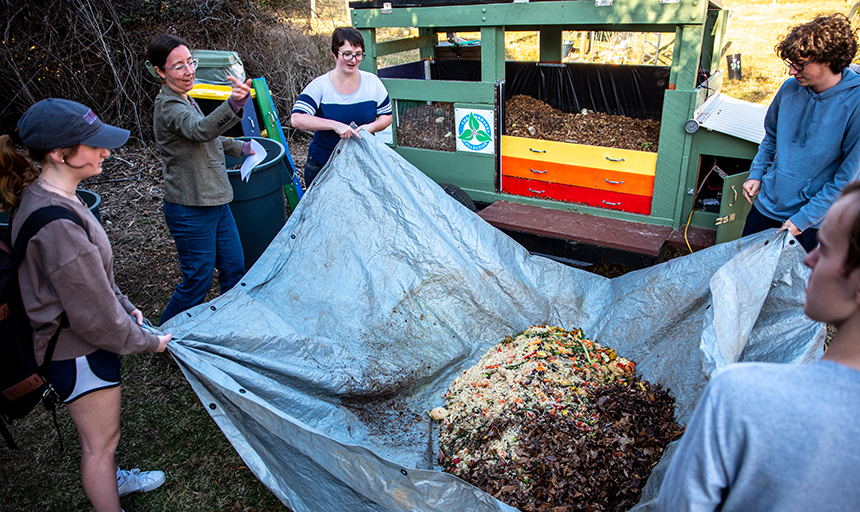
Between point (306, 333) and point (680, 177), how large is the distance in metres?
2.46

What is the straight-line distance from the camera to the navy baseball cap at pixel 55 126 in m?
1.63

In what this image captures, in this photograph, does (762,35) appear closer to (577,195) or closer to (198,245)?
(577,195)

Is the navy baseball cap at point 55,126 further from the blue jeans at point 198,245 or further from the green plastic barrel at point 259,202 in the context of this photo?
the green plastic barrel at point 259,202

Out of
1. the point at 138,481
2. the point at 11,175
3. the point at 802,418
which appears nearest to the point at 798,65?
the point at 802,418

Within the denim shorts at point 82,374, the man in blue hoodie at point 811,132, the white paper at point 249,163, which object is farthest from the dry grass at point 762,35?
the denim shorts at point 82,374

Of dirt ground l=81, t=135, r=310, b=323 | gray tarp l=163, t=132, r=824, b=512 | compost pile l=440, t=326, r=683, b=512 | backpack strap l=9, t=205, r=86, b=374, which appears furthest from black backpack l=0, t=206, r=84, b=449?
dirt ground l=81, t=135, r=310, b=323

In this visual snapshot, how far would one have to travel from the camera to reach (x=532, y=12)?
345 centimetres

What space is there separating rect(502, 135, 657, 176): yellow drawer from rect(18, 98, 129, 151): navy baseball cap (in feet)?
9.19

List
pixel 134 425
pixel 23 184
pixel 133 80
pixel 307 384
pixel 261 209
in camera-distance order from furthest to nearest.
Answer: pixel 133 80
pixel 261 209
pixel 134 425
pixel 307 384
pixel 23 184

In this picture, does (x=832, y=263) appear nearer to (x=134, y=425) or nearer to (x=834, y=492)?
(x=834, y=492)

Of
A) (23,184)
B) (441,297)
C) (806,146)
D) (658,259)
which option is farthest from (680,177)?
(23,184)

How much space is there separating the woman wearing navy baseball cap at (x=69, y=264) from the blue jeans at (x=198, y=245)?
88 centimetres

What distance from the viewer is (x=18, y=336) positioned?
165cm

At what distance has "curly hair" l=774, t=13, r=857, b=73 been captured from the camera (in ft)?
7.11
